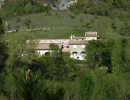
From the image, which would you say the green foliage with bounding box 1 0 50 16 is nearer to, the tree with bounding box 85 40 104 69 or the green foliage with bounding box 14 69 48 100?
the tree with bounding box 85 40 104 69

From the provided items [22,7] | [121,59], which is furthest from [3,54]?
[22,7]

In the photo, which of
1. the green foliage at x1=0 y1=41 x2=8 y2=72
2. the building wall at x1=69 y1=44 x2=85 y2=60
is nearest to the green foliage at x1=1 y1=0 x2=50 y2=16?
the building wall at x1=69 y1=44 x2=85 y2=60

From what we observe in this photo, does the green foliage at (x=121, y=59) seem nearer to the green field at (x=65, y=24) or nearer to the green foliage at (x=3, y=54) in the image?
the green foliage at (x=3, y=54)

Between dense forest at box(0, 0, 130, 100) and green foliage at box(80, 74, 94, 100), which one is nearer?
dense forest at box(0, 0, 130, 100)

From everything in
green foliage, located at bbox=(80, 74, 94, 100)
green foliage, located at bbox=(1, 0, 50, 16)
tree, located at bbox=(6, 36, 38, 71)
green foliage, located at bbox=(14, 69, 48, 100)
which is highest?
green foliage, located at bbox=(1, 0, 50, 16)

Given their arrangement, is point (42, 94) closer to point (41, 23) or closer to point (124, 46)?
point (124, 46)

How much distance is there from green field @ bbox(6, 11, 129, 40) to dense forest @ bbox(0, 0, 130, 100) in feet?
15.4

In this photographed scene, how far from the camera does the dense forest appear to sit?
4.32m

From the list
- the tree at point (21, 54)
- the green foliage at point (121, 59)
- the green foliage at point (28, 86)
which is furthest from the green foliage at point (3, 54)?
the green foliage at point (28, 86)

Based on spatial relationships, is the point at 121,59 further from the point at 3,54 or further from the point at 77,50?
the point at 77,50

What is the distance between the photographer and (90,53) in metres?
41.5

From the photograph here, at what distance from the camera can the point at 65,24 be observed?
71625 mm

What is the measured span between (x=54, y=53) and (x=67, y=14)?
4402cm

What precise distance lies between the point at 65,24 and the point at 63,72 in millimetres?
38649
